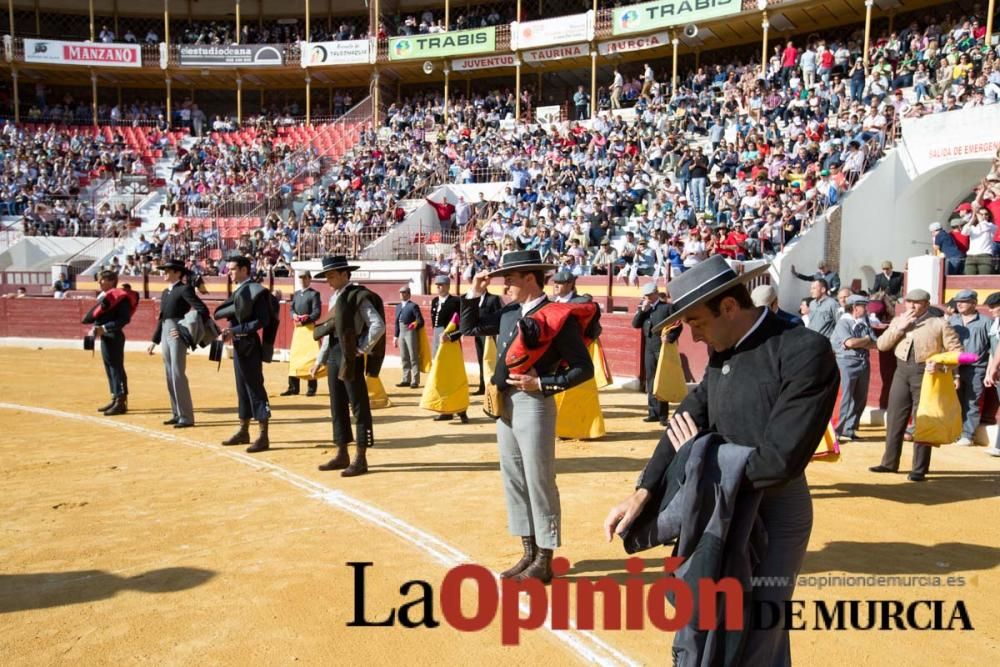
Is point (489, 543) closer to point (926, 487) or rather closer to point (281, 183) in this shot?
point (926, 487)

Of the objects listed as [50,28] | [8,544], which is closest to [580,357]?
[8,544]

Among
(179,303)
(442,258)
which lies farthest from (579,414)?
(442,258)

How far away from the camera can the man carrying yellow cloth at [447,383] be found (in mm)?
9836

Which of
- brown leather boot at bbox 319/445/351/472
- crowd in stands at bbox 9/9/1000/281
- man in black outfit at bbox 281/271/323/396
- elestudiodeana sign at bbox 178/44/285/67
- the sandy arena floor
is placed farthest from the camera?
elestudiodeana sign at bbox 178/44/285/67

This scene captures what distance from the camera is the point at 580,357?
4539mm

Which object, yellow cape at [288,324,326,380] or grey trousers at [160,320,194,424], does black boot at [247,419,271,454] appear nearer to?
grey trousers at [160,320,194,424]

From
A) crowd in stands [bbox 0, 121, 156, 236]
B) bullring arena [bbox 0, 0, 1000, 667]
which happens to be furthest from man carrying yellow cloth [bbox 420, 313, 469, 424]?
crowd in stands [bbox 0, 121, 156, 236]

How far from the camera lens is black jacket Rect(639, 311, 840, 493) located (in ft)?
7.79

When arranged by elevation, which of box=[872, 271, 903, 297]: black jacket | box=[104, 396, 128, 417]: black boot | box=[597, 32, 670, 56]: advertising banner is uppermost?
box=[597, 32, 670, 56]: advertising banner

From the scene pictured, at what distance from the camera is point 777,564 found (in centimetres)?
261

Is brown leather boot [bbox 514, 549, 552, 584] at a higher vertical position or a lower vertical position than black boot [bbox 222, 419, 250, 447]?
higher

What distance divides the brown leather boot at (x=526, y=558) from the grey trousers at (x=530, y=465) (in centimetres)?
4

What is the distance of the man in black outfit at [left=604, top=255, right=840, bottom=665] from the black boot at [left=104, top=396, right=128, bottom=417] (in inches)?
377

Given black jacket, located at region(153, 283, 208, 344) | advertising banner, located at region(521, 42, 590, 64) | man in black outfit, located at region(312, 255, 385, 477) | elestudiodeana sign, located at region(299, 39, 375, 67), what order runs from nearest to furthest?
man in black outfit, located at region(312, 255, 385, 477) < black jacket, located at region(153, 283, 208, 344) < advertising banner, located at region(521, 42, 590, 64) < elestudiodeana sign, located at region(299, 39, 375, 67)
